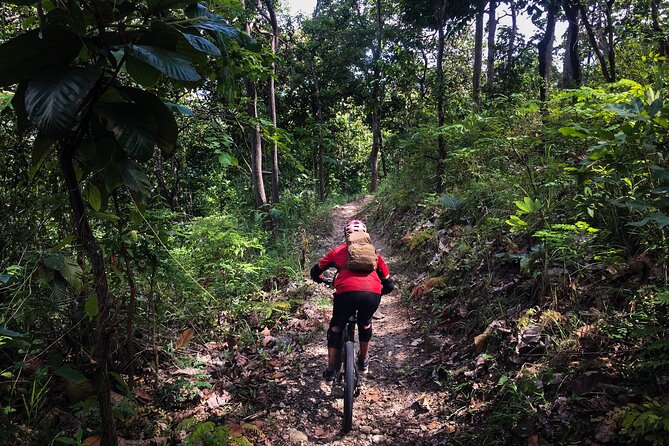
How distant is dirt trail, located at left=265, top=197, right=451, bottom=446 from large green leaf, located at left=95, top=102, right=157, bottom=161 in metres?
3.10

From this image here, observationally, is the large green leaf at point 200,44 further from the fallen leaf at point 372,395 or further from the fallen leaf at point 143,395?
the fallen leaf at point 372,395

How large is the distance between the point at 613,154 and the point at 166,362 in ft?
14.7

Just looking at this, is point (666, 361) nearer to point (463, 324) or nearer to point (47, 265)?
point (463, 324)

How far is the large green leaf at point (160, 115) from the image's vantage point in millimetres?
1760

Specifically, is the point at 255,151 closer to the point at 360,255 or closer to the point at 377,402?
the point at 360,255

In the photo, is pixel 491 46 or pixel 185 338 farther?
pixel 491 46

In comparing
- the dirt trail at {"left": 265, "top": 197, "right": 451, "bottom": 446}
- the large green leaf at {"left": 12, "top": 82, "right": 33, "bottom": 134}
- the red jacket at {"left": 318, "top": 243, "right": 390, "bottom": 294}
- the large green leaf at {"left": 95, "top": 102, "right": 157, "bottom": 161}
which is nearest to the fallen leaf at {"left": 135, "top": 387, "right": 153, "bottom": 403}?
the dirt trail at {"left": 265, "top": 197, "right": 451, "bottom": 446}

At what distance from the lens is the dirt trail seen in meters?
3.73

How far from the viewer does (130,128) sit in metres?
1.67

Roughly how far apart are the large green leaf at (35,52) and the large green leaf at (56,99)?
9cm

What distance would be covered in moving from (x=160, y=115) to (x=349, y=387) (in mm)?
2969

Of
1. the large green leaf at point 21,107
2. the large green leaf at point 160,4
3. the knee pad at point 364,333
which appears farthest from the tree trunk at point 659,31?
the large green leaf at point 21,107

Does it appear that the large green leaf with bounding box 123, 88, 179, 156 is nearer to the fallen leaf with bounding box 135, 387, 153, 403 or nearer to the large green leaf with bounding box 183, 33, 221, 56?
the large green leaf with bounding box 183, 33, 221, 56

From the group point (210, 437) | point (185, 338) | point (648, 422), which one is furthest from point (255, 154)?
point (648, 422)
